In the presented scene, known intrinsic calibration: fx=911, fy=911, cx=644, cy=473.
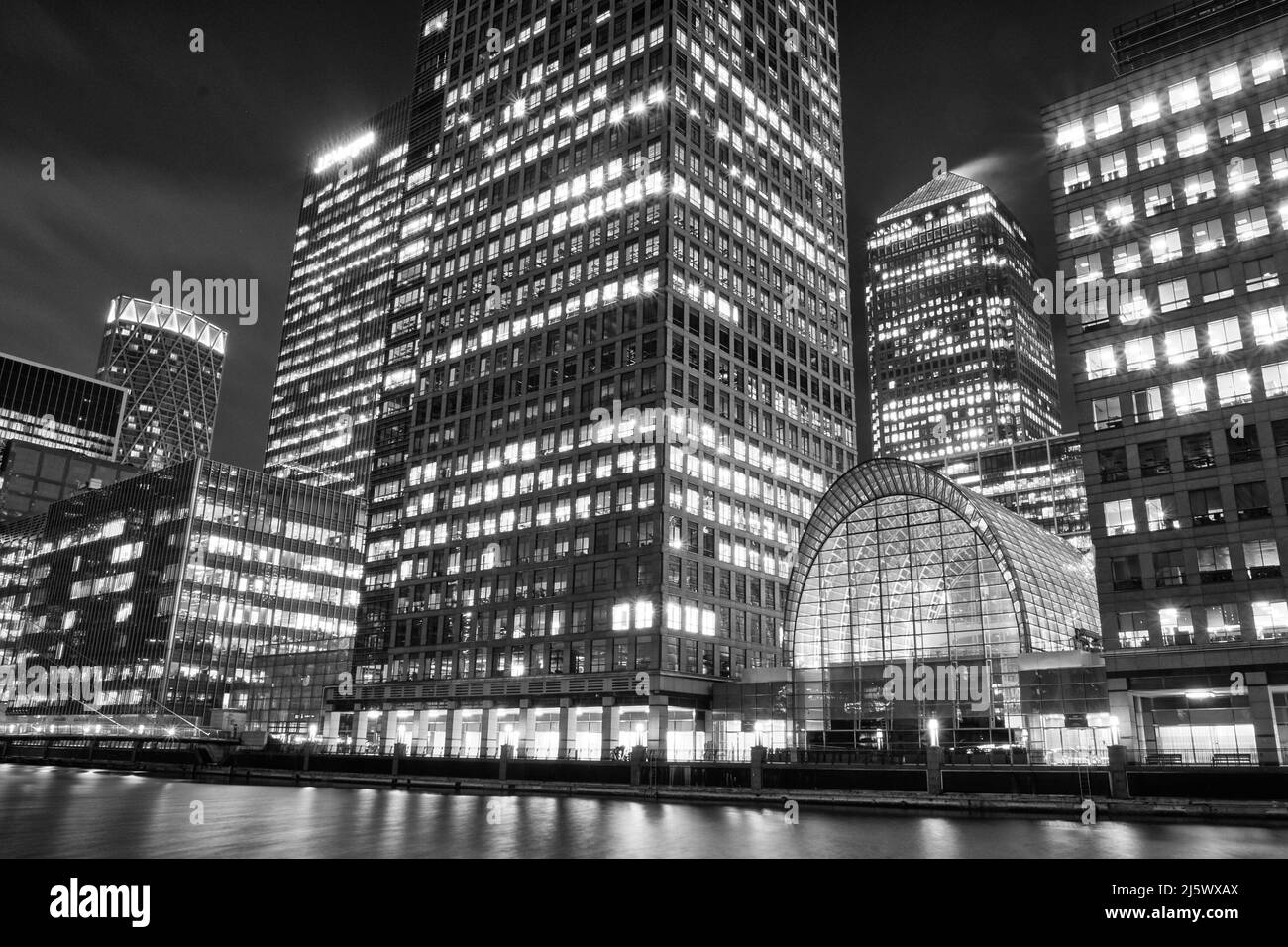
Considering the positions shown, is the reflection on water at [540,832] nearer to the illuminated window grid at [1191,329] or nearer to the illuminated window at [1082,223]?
the illuminated window grid at [1191,329]

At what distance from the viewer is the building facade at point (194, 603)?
466ft

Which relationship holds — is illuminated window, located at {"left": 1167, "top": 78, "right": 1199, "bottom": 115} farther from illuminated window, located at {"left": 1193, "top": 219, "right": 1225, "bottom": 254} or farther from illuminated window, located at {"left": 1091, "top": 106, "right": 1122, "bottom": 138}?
illuminated window, located at {"left": 1193, "top": 219, "right": 1225, "bottom": 254}

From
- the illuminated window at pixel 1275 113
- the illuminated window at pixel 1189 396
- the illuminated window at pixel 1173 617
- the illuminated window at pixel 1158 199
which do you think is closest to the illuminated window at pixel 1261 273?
the illuminated window at pixel 1189 396

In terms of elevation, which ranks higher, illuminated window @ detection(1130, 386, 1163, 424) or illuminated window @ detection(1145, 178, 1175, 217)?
illuminated window @ detection(1145, 178, 1175, 217)

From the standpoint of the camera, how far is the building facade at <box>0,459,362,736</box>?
14212cm

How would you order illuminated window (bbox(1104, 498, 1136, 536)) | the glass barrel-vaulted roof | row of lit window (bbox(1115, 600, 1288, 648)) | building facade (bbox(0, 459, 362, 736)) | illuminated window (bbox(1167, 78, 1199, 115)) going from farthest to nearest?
building facade (bbox(0, 459, 362, 736)) → the glass barrel-vaulted roof → illuminated window (bbox(1167, 78, 1199, 115)) → illuminated window (bbox(1104, 498, 1136, 536)) → row of lit window (bbox(1115, 600, 1288, 648))

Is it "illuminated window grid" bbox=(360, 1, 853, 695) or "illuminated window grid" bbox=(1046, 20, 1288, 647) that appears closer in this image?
"illuminated window grid" bbox=(1046, 20, 1288, 647)

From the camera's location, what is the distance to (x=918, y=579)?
3322 inches

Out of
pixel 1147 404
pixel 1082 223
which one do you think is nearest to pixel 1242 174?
pixel 1082 223

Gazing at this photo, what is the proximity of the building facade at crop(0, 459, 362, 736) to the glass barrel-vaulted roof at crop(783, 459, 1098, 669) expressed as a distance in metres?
76.5

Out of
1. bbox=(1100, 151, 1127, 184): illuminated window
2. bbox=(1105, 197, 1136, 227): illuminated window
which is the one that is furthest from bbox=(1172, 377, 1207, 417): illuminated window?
bbox=(1100, 151, 1127, 184): illuminated window

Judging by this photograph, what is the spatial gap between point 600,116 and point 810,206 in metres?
35.3

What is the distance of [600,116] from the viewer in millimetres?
115000
